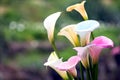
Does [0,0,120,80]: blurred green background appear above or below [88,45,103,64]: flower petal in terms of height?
above

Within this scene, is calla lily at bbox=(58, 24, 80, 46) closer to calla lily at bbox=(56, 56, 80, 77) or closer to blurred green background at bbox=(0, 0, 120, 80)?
calla lily at bbox=(56, 56, 80, 77)

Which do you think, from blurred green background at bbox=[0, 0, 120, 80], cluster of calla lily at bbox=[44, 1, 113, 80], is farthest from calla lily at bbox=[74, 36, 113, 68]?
blurred green background at bbox=[0, 0, 120, 80]

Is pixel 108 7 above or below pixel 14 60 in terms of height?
above

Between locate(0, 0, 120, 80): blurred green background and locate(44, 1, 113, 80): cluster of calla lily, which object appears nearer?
locate(44, 1, 113, 80): cluster of calla lily

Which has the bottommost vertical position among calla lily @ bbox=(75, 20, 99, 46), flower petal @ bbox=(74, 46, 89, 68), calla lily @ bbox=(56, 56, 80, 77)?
calla lily @ bbox=(56, 56, 80, 77)

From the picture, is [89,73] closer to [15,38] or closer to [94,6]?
[15,38]

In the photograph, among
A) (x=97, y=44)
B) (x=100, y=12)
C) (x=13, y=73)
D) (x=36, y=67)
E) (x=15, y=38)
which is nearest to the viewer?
(x=97, y=44)

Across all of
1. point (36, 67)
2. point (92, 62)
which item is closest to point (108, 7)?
point (36, 67)

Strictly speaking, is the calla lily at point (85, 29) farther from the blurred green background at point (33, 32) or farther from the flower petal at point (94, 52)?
the blurred green background at point (33, 32)
